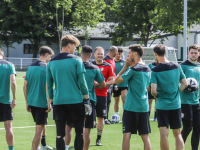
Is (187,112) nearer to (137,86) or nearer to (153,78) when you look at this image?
(153,78)

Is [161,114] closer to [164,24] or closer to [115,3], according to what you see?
[164,24]

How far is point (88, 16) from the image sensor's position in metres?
40.1

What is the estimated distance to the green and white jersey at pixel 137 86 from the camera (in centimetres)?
620

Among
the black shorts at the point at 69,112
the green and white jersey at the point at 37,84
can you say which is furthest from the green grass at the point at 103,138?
the black shorts at the point at 69,112

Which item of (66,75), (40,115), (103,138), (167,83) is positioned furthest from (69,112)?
(103,138)

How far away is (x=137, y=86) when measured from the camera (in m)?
6.26

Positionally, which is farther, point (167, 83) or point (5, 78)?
point (5, 78)

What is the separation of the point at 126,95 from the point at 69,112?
1.20 meters

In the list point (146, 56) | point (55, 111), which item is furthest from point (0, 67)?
point (146, 56)

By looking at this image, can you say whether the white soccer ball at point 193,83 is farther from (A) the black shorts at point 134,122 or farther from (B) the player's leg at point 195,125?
(A) the black shorts at point 134,122

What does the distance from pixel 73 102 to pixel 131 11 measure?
40.0m

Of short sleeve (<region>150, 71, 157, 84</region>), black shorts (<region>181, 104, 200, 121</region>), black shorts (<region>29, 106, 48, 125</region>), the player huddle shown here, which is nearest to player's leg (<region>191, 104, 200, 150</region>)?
the player huddle

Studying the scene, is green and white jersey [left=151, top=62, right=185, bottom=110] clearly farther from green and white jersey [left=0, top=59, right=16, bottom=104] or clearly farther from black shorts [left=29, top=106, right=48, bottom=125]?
green and white jersey [left=0, top=59, right=16, bottom=104]

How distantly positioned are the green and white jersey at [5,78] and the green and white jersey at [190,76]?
11.0ft
